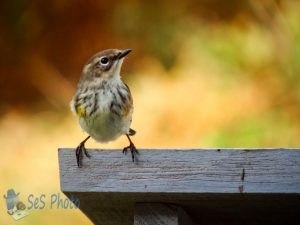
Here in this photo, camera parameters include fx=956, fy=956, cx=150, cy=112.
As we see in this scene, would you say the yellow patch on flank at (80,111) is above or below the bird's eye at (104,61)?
below

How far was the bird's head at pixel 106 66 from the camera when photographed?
3.86 metres

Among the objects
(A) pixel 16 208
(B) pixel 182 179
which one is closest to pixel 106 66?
(A) pixel 16 208

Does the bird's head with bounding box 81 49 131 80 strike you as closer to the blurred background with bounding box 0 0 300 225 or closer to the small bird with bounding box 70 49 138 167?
the small bird with bounding box 70 49 138 167

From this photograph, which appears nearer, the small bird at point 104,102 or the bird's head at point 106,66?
the small bird at point 104,102

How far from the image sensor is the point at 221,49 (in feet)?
16.4

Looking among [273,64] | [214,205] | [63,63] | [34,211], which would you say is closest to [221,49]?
[273,64]

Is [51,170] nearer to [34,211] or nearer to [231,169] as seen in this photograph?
[34,211]

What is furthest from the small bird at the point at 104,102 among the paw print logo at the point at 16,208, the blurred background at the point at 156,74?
the blurred background at the point at 156,74

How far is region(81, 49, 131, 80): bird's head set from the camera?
3.86 meters

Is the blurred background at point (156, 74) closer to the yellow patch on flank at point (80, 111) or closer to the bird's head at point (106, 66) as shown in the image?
the bird's head at point (106, 66)

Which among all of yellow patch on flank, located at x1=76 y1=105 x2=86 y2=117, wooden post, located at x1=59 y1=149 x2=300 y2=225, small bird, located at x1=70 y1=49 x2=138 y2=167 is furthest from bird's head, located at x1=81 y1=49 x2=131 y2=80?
wooden post, located at x1=59 y1=149 x2=300 y2=225

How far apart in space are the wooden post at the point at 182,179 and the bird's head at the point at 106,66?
94 centimetres

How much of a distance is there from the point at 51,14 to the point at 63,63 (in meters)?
0.30

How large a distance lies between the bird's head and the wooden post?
0.94 m
